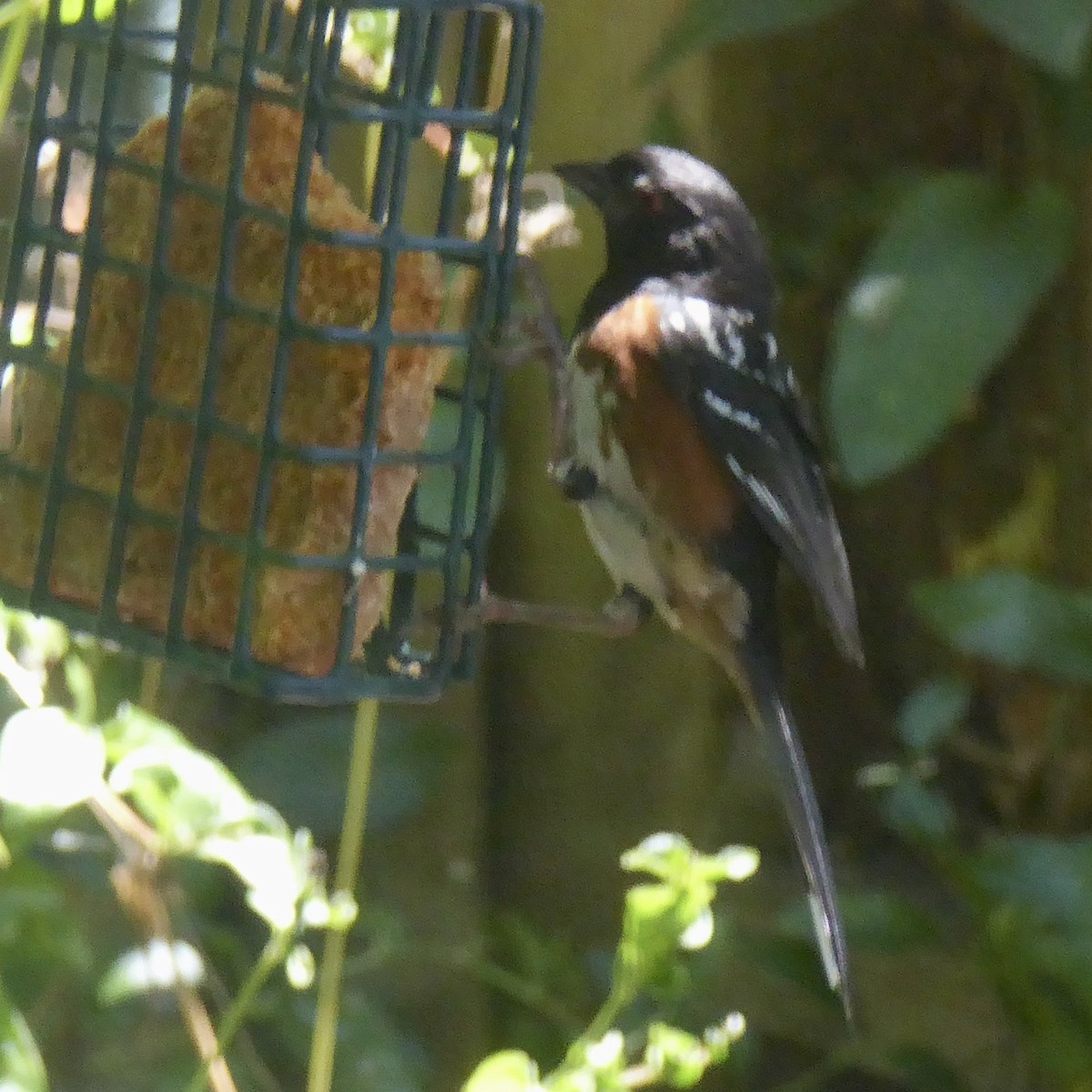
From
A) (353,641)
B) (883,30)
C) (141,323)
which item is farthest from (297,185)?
(883,30)

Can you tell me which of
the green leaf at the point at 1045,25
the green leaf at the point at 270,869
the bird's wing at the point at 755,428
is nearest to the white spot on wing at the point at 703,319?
the bird's wing at the point at 755,428

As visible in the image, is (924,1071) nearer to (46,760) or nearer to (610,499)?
(610,499)

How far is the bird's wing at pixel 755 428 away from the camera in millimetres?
1567

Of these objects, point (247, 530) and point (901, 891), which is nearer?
point (247, 530)

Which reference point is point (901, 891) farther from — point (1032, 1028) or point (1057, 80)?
point (1057, 80)

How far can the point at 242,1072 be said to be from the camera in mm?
1896

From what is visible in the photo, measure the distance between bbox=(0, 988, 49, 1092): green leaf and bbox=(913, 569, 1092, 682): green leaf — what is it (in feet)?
3.27

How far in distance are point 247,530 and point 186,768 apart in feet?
0.59

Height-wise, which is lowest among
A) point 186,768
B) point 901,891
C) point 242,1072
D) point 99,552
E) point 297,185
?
point 242,1072

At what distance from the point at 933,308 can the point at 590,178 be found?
15.1 inches

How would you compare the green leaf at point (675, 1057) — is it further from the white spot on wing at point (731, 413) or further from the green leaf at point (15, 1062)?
the white spot on wing at point (731, 413)

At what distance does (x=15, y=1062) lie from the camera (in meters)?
1.13

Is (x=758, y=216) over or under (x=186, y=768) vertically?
over

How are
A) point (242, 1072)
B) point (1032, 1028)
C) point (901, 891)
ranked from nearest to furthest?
point (1032, 1028)
point (242, 1072)
point (901, 891)
